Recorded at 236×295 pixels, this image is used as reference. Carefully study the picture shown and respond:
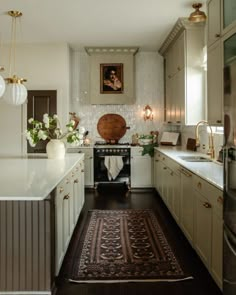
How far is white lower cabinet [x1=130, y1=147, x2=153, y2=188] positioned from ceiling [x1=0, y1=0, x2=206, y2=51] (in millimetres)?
2049

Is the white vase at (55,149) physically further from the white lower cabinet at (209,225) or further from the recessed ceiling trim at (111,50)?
the recessed ceiling trim at (111,50)

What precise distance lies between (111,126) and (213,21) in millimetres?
4033

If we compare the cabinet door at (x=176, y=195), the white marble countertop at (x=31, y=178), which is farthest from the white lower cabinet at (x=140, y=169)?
the white marble countertop at (x=31, y=178)

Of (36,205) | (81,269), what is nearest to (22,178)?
(36,205)

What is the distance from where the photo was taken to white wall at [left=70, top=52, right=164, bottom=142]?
7.19 metres

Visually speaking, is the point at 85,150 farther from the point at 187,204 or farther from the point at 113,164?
the point at 187,204

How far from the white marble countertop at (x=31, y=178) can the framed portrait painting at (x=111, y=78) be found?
2.92 metres

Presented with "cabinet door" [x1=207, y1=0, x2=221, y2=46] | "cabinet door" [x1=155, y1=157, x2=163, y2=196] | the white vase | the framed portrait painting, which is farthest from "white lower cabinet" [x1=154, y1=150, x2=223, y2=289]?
the framed portrait painting

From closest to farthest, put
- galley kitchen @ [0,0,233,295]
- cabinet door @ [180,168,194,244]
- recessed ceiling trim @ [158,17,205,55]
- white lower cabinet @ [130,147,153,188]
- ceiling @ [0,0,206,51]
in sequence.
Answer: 1. galley kitchen @ [0,0,233,295]
2. cabinet door @ [180,168,194,244]
3. ceiling @ [0,0,206,51]
4. recessed ceiling trim @ [158,17,205,55]
5. white lower cabinet @ [130,147,153,188]

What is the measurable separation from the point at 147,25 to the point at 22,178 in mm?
3301

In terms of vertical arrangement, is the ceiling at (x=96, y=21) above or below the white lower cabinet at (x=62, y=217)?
above

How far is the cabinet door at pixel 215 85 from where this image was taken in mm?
3254

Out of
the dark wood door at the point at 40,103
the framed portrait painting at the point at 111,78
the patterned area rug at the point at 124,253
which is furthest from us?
the framed portrait painting at the point at 111,78

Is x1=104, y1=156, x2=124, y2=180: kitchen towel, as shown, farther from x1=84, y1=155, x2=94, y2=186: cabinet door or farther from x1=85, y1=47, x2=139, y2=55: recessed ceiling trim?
x1=85, y1=47, x2=139, y2=55: recessed ceiling trim
